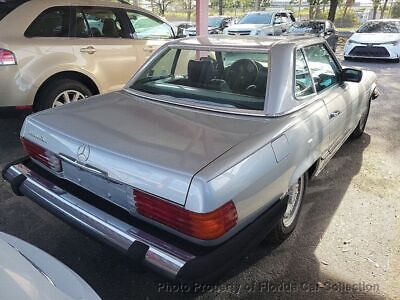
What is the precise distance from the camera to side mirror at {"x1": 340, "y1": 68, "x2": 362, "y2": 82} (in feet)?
11.9

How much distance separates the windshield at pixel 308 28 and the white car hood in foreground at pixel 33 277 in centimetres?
1501

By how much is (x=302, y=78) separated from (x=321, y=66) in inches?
26.2

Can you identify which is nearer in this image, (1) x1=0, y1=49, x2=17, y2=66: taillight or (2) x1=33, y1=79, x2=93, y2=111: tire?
(1) x1=0, y1=49, x2=17, y2=66: taillight

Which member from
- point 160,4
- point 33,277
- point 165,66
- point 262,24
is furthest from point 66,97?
point 160,4

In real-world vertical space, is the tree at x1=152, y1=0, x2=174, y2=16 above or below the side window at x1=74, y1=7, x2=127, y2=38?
below

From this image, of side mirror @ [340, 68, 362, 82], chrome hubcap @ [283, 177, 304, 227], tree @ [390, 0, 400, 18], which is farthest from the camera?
tree @ [390, 0, 400, 18]

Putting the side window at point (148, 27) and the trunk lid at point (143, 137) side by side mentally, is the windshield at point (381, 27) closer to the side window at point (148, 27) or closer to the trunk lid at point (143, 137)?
the side window at point (148, 27)

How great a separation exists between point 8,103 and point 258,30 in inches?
457

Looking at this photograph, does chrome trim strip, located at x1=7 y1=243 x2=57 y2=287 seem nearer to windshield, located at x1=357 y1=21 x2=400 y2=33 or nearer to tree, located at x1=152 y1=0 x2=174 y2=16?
windshield, located at x1=357 y1=21 x2=400 y2=33

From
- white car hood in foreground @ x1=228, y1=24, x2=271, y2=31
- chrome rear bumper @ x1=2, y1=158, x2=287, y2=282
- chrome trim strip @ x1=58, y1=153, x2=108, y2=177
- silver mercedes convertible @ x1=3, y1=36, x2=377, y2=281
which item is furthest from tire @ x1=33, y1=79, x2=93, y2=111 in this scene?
white car hood in foreground @ x1=228, y1=24, x2=271, y2=31

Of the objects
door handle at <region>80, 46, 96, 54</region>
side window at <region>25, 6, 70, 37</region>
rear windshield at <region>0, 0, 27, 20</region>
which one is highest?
rear windshield at <region>0, 0, 27, 20</region>

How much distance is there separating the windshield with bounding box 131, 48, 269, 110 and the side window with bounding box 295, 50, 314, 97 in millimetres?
256

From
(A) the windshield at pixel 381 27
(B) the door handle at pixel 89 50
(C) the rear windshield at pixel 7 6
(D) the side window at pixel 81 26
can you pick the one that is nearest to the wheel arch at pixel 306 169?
(B) the door handle at pixel 89 50

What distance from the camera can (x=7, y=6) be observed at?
4.70 metres
